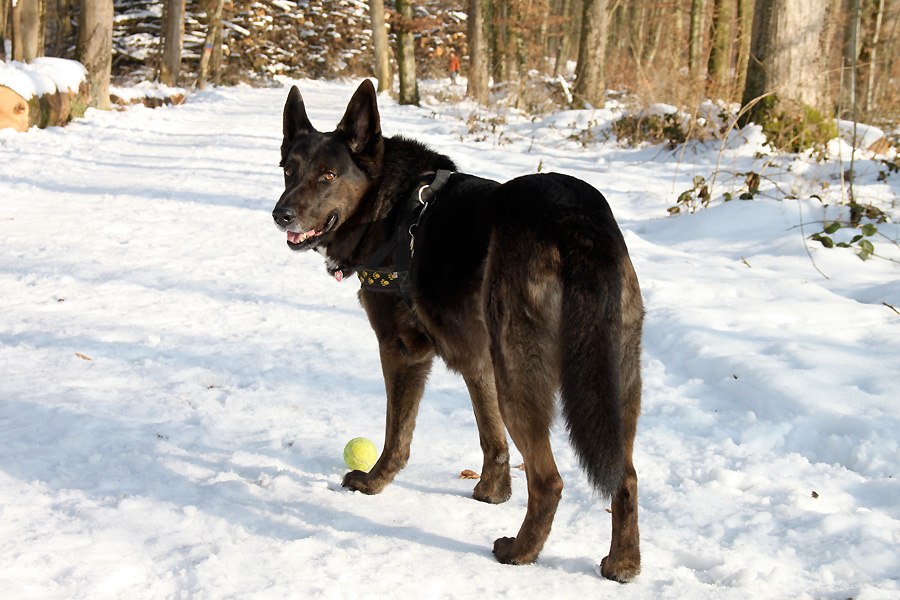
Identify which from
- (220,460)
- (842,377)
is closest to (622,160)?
(842,377)

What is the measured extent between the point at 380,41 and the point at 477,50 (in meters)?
7.62

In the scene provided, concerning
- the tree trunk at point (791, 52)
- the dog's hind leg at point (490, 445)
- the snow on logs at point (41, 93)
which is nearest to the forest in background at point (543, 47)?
the tree trunk at point (791, 52)

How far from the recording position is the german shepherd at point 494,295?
2164 mm

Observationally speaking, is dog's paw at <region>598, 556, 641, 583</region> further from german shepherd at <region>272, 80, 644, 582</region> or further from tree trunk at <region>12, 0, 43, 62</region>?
tree trunk at <region>12, 0, 43, 62</region>

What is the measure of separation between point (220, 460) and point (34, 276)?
3313 millimetres

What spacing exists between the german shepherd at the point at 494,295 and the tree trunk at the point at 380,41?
955 inches

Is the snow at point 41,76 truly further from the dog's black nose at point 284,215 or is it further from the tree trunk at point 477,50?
the dog's black nose at point 284,215

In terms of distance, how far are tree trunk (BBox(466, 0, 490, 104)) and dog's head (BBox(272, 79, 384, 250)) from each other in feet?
→ 55.7

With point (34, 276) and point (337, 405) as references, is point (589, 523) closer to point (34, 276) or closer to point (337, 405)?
point (337, 405)

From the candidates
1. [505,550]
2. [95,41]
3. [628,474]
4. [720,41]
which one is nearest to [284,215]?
[505,550]

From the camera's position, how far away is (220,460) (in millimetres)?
3010

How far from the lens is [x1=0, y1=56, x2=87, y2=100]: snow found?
1136 centimetres

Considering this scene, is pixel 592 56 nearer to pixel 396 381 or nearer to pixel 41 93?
pixel 41 93

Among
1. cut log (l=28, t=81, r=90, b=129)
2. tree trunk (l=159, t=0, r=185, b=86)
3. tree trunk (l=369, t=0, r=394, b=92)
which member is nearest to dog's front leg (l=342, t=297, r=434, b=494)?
cut log (l=28, t=81, r=90, b=129)
